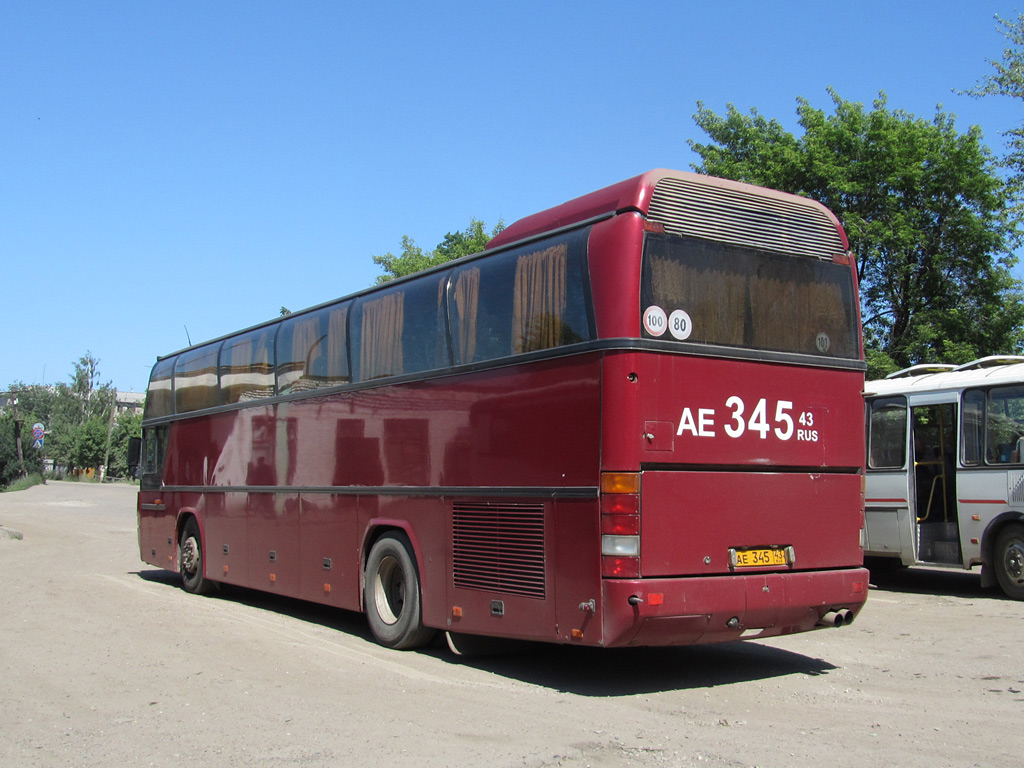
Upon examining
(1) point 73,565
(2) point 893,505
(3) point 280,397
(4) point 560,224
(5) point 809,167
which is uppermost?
(5) point 809,167

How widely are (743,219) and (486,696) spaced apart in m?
4.21

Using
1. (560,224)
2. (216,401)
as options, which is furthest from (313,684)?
(216,401)

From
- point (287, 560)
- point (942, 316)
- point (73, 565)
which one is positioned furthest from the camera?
point (942, 316)

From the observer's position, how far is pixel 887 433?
15.3 meters

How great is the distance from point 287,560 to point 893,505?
866cm

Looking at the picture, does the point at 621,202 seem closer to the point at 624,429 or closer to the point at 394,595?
the point at 624,429

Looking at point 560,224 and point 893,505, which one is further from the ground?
point 560,224

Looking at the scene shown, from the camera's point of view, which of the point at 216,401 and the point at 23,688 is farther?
the point at 216,401

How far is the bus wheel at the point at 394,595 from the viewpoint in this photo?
377 inches

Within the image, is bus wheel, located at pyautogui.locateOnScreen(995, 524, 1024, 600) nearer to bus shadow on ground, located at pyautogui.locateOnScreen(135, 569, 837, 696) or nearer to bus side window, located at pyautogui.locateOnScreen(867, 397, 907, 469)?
bus side window, located at pyautogui.locateOnScreen(867, 397, 907, 469)

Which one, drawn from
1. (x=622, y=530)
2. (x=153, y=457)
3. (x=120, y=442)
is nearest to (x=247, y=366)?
(x=153, y=457)

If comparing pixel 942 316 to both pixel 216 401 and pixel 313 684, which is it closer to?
pixel 216 401

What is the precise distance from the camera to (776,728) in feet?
21.6

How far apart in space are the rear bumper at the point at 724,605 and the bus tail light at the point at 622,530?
0.32 ft
